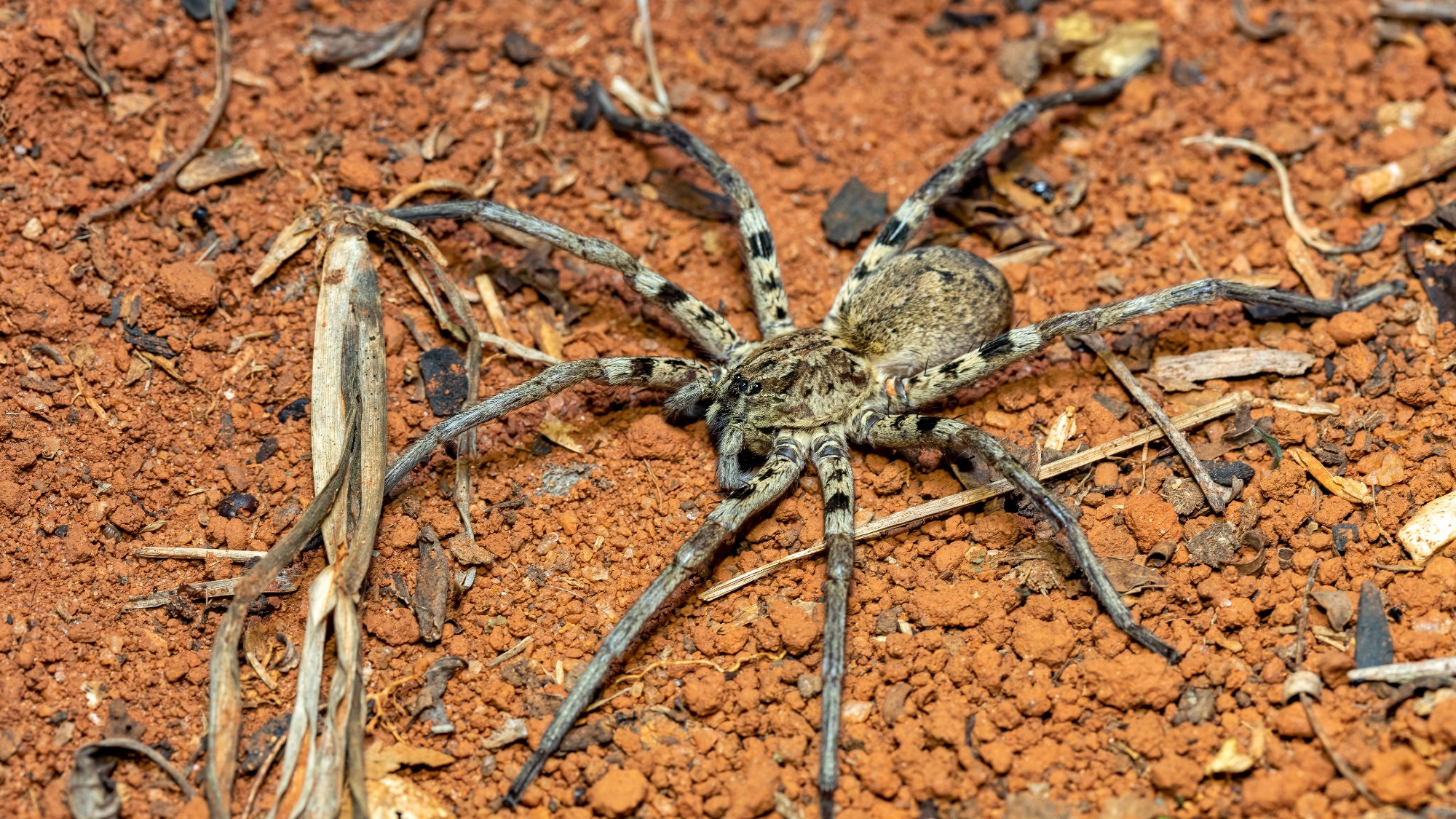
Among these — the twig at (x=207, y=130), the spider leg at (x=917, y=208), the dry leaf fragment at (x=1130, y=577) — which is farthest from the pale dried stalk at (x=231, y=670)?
the dry leaf fragment at (x=1130, y=577)

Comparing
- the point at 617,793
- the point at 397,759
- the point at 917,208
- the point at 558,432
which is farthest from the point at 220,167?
the point at 617,793

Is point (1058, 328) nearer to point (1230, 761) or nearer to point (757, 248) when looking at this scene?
Answer: point (757, 248)

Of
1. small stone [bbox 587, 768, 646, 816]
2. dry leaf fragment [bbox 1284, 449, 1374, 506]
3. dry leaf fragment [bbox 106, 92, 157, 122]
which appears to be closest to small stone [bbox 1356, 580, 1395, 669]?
dry leaf fragment [bbox 1284, 449, 1374, 506]

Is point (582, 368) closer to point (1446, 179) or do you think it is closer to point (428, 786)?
point (428, 786)

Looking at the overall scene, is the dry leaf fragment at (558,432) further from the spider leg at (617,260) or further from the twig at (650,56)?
the twig at (650,56)

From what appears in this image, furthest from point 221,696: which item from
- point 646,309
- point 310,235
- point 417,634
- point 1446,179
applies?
point 1446,179

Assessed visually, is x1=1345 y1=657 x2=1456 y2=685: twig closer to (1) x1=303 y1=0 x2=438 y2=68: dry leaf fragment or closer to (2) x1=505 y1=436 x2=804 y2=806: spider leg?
(2) x1=505 y1=436 x2=804 y2=806: spider leg
